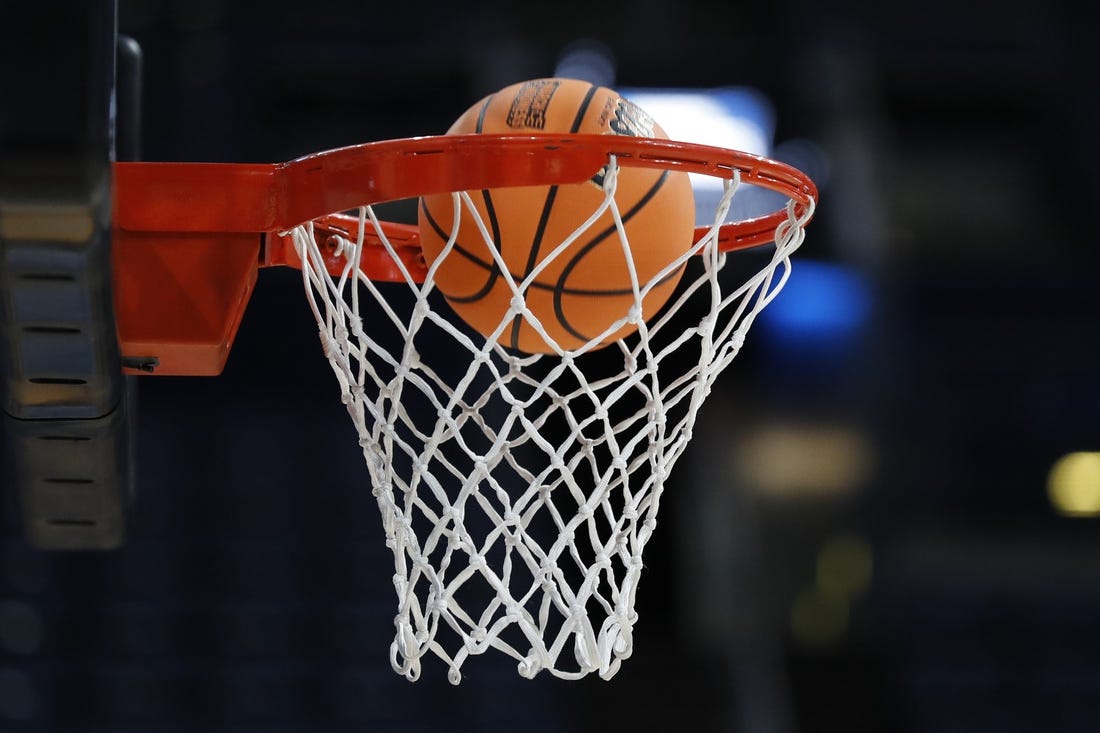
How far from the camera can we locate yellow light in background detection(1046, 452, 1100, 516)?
473cm

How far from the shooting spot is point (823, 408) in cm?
500

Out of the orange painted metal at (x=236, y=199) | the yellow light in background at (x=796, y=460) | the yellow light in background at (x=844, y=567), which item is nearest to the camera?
the orange painted metal at (x=236, y=199)

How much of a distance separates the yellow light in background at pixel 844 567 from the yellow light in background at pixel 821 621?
4 cm

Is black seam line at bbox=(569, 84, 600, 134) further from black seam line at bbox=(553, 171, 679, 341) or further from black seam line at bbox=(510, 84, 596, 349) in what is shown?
black seam line at bbox=(553, 171, 679, 341)

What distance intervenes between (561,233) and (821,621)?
4.14 meters

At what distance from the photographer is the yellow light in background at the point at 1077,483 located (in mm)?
4734

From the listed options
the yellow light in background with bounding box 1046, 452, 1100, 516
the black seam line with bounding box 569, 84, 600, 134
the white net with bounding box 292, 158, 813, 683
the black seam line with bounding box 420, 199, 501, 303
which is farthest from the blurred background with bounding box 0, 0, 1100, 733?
the black seam line with bounding box 569, 84, 600, 134

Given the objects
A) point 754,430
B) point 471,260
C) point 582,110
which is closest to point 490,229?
point 471,260

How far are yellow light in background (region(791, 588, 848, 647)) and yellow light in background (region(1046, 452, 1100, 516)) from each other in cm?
98

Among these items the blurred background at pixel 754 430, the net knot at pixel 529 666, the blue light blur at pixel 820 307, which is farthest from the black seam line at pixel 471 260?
the blue light blur at pixel 820 307

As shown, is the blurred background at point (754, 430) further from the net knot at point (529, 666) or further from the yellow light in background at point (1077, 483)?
the net knot at point (529, 666)

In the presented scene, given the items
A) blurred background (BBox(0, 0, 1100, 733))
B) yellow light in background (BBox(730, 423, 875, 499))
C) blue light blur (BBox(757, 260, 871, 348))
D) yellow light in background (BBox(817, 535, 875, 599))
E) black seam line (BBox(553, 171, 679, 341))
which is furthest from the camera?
yellow light in background (BBox(730, 423, 875, 499))

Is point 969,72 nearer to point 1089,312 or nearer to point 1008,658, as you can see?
point 1089,312

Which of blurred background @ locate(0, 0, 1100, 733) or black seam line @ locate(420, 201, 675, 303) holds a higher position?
black seam line @ locate(420, 201, 675, 303)
